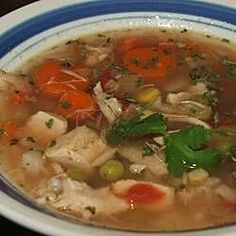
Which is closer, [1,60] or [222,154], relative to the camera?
[222,154]

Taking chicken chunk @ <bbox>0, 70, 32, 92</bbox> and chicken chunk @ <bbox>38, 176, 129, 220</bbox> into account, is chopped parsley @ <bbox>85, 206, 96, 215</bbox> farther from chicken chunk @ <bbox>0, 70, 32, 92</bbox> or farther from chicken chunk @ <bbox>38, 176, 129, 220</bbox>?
chicken chunk @ <bbox>0, 70, 32, 92</bbox>

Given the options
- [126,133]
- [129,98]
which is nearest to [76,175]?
[126,133]

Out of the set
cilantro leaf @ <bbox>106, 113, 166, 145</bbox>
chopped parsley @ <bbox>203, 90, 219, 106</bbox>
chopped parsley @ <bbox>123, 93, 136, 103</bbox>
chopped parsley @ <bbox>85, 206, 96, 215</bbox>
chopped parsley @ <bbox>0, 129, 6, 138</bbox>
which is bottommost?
chopped parsley @ <bbox>85, 206, 96, 215</bbox>

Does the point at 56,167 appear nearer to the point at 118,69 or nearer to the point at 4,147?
the point at 4,147

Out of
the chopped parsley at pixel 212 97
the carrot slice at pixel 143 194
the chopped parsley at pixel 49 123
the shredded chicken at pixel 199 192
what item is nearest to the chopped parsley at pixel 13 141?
the chopped parsley at pixel 49 123

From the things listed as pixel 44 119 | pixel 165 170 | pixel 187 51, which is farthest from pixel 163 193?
pixel 187 51

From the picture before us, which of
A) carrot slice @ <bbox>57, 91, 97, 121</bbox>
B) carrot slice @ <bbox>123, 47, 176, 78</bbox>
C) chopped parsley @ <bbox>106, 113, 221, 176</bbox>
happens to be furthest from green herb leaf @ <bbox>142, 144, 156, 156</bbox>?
carrot slice @ <bbox>123, 47, 176, 78</bbox>
